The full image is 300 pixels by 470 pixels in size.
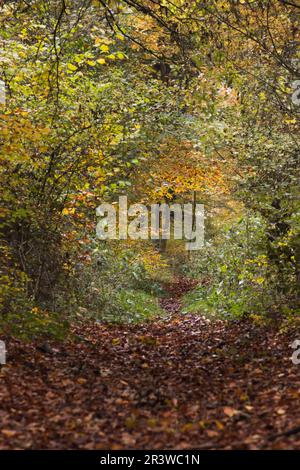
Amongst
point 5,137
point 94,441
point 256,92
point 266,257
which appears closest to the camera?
point 94,441

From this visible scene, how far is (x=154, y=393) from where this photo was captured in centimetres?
683

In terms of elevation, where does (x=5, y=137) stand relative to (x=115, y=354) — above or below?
above

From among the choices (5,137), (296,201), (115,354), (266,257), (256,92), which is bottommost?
(115,354)

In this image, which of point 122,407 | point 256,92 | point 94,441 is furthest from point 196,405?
point 256,92

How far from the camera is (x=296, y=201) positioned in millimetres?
10102

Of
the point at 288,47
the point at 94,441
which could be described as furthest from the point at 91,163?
the point at 94,441

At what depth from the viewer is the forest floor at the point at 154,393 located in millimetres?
5203

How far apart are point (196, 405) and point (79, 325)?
5.65 m

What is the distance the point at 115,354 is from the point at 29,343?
1402 millimetres

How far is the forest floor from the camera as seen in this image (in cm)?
520

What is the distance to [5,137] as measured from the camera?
8664 millimetres

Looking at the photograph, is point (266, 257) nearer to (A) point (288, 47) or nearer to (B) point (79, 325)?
(B) point (79, 325)
